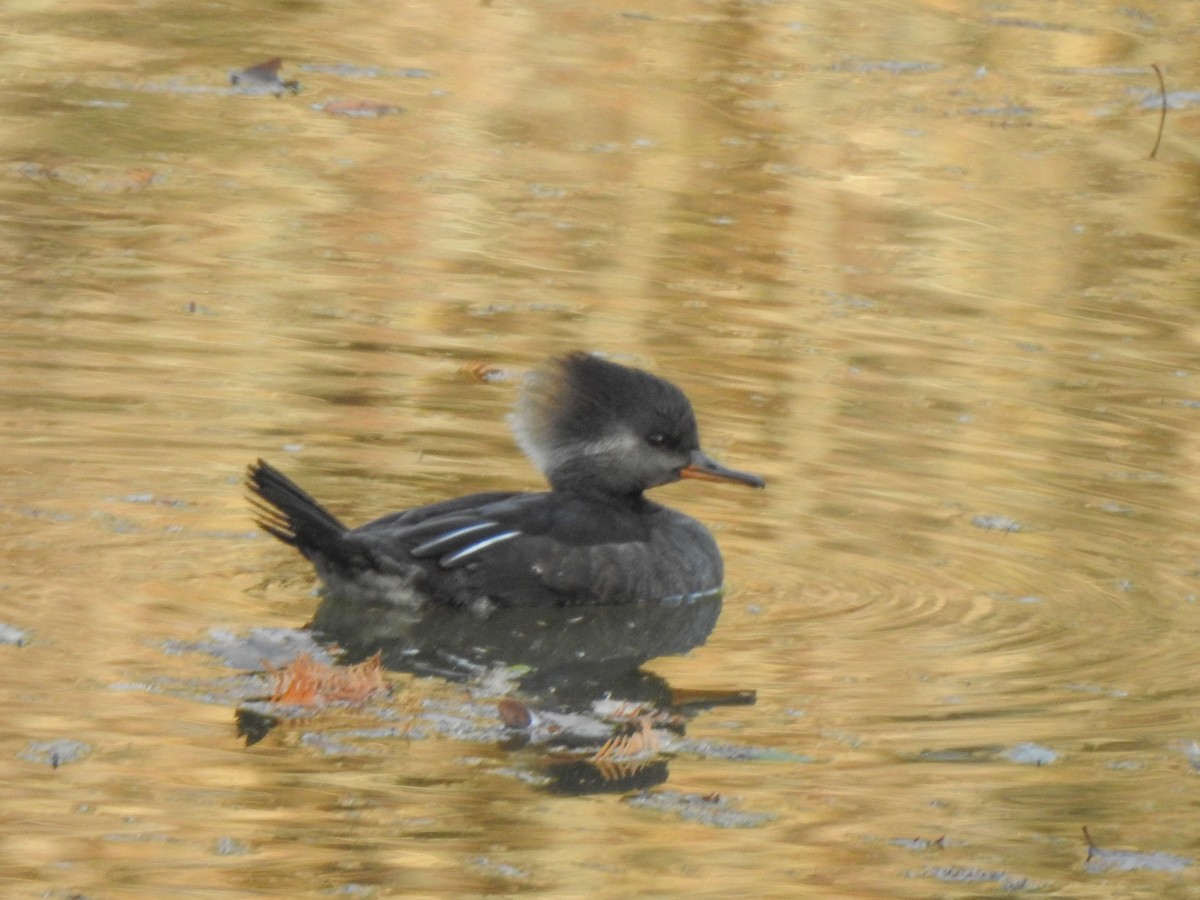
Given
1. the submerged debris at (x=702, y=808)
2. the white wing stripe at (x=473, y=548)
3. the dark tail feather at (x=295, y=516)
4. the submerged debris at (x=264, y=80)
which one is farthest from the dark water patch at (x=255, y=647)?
the submerged debris at (x=264, y=80)

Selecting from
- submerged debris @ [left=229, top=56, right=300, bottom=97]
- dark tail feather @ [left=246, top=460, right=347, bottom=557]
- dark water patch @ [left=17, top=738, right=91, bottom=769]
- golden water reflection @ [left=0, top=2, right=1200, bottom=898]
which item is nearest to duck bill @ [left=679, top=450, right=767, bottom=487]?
golden water reflection @ [left=0, top=2, right=1200, bottom=898]

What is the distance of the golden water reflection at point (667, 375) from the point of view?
187 inches

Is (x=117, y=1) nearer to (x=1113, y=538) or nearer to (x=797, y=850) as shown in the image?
(x=1113, y=538)

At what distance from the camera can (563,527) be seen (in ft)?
21.8

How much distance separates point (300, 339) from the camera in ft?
29.0

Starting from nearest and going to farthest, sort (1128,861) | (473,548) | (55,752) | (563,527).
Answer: (1128,861), (55,752), (473,548), (563,527)

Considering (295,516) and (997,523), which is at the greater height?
(295,516)

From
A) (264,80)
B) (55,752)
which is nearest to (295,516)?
(55,752)

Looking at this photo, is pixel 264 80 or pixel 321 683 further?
pixel 264 80

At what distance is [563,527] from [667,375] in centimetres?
223

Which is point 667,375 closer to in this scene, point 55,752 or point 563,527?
point 563,527

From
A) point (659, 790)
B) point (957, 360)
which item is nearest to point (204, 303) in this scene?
point (957, 360)

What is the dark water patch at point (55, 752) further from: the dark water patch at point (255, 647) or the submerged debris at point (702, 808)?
the submerged debris at point (702, 808)

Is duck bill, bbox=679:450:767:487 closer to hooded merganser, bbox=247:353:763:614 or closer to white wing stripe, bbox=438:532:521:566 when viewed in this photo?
hooded merganser, bbox=247:353:763:614
